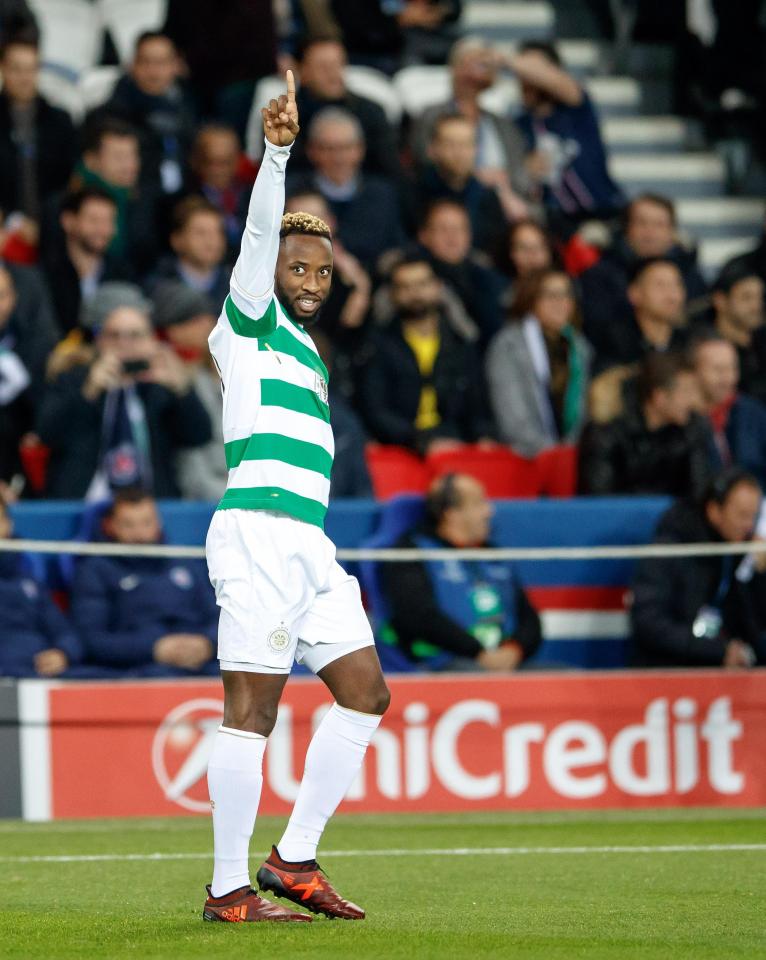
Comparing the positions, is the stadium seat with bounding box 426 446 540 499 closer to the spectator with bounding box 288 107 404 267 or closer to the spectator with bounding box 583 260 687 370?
the spectator with bounding box 583 260 687 370

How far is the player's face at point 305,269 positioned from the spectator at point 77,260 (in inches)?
218

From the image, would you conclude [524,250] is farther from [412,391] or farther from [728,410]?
[728,410]

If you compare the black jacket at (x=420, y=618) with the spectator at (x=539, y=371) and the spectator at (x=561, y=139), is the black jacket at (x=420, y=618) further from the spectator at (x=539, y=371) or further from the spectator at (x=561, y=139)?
the spectator at (x=561, y=139)

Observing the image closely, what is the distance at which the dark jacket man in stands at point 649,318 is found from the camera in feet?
38.8

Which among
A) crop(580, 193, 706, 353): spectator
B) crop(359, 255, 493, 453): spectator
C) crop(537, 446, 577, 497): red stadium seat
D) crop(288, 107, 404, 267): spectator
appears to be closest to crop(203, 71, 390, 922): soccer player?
crop(359, 255, 493, 453): spectator

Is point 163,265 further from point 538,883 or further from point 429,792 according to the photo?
point 538,883

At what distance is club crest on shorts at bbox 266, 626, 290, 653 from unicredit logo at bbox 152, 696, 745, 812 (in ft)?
13.7

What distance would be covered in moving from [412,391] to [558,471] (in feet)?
3.06

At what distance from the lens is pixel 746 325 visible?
12.3m

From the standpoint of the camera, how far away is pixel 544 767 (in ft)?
32.0

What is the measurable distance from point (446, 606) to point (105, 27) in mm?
6607

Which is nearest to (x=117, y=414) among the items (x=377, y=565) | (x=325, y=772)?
(x=377, y=565)

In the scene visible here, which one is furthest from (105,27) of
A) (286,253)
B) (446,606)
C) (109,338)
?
(286,253)

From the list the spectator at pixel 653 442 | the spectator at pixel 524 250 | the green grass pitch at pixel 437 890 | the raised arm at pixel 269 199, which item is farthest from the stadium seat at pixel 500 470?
the raised arm at pixel 269 199
